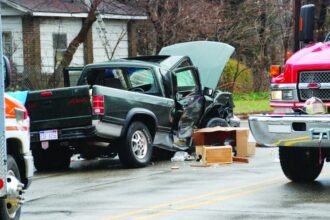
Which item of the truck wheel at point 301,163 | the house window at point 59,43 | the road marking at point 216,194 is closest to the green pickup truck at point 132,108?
the road marking at point 216,194

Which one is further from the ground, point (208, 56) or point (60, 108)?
point (208, 56)

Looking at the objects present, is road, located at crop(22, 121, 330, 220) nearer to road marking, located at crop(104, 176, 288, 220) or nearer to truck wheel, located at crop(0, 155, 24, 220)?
road marking, located at crop(104, 176, 288, 220)

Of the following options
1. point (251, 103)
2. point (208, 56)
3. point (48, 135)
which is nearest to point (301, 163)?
point (48, 135)

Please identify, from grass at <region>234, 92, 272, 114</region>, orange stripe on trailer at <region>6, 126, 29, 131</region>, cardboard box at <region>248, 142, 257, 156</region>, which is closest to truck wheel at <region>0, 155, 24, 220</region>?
orange stripe on trailer at <region>6, 126, 29, 131</region>

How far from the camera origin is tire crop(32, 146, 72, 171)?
1516 centimetres

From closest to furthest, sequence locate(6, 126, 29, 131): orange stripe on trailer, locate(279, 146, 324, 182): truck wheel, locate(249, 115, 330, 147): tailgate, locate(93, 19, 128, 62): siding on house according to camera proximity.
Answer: locate(6, 126, 29, 131): orange stripe on trailer, locate(249, 115, 330, 147): tailgate, locate(279, 146, 324, 182): truck wheel, locate(93, 19, 128, 62): siding on house

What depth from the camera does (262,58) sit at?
41969 mm

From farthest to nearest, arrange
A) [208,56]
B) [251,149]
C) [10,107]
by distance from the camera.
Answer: [208,56] → [251,149] → [10,107]

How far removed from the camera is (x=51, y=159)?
1529 centimetres

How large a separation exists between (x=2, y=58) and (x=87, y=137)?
19.6 ft

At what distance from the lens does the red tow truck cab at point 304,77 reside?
1068 centimetres

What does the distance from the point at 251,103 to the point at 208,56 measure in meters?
17.0

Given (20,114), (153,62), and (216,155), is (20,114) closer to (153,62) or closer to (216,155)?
(216,155)

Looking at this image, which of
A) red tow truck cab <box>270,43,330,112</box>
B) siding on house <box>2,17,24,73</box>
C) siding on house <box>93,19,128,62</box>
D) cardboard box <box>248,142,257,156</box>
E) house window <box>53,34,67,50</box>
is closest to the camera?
red tow truck cab <box>270,43,330,112</box>
